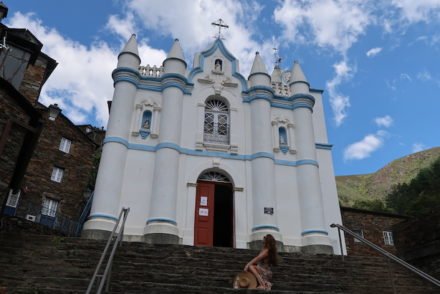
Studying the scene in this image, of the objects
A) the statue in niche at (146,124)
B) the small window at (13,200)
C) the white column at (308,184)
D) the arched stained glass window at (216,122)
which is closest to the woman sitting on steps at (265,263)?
the white column at (308,184)

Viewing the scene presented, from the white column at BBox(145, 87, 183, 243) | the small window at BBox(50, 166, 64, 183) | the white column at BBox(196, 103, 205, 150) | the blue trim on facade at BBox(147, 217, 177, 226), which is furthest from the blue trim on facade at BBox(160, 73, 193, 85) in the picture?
the small window at BBox(50, 166, 64, 183)

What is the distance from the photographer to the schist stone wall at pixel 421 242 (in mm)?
11867

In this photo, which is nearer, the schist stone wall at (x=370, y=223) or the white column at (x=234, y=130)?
the white column at (x=234, y=130)

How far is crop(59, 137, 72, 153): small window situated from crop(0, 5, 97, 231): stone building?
64 mm

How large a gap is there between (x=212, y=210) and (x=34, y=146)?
6.77 m

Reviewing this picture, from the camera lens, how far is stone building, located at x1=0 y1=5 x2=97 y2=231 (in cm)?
1024

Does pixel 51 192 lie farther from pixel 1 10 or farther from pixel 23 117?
pixel 23 117

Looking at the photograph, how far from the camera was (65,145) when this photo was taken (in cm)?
2525

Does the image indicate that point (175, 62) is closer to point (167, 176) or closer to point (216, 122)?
point (216, 122)

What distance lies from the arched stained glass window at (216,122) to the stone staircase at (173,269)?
6666 mm

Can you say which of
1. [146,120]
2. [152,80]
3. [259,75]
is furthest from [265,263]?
[259,75]

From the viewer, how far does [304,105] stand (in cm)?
1811

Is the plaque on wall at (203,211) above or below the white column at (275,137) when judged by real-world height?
below

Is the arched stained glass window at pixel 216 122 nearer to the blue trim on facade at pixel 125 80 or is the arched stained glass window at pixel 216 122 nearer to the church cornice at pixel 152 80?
the church cornice at pixel 152 80
